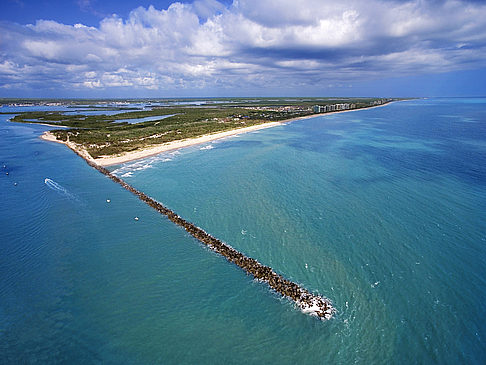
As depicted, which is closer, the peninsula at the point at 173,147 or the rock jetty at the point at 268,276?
the rock jetty at the point at 268,276

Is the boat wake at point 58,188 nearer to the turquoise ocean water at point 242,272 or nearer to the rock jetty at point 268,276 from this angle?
the turquoise ocean water at point 242,272

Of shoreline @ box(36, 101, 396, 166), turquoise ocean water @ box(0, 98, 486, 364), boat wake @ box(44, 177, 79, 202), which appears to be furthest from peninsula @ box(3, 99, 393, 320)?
boat wake @ box(44, 177, 79, 202)

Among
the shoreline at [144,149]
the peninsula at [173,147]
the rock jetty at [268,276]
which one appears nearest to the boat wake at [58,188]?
the peninsula at [173,147]

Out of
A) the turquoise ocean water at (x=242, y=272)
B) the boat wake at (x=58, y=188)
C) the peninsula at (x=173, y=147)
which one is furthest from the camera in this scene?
the boat wake at (x=58, y=188)

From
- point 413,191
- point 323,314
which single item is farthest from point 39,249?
point 413,191

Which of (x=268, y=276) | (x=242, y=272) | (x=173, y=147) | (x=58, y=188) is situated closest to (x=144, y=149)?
(x=173, y=147)

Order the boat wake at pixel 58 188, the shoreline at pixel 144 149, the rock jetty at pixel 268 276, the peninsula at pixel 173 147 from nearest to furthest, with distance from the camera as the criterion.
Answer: the rock jetty at pixel 268 276 → the peninsula at pixel 173 147 → the boat wake at pixel 58 188 → the shoreline at pixel 144 149

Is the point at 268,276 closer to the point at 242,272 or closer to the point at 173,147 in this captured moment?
the point at 242,272
